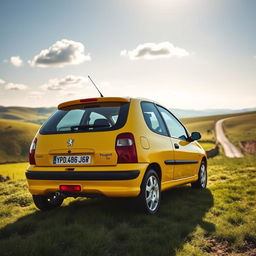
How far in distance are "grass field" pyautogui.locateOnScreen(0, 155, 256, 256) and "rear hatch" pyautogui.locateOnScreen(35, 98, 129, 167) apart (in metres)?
0.90

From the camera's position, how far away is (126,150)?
462cm

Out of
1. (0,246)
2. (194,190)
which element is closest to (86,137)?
(0,246)

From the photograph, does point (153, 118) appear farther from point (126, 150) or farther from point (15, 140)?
point (15, 140)

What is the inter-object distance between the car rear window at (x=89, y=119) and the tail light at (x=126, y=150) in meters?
0.23

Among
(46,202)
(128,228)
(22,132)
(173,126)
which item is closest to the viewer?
(128,228)

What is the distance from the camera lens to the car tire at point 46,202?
5.37 m

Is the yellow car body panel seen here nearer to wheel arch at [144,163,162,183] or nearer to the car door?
wheel arch at [144,163,162,183]

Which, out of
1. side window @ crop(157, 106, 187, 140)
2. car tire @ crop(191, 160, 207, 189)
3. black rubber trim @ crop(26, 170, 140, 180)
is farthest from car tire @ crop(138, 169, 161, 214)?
car tire @ crop(191, 160, 207, 189)

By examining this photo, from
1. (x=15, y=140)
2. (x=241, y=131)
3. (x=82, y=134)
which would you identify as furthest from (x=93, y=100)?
(x=15, y=140)

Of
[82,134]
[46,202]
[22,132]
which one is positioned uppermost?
[82,134]

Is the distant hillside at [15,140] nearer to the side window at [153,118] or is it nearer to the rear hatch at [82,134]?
the rear hatch at [82,134]

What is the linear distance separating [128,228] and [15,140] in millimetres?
94071

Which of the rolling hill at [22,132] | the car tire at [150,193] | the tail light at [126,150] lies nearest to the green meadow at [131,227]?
the car tire at [150,193]

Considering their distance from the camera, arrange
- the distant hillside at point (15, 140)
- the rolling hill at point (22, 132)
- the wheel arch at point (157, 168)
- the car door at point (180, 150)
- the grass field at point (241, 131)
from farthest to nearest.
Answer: the distant hillside at point (15, 140), the rolling hill at point (22, 132), the grass field at point (241, 131), the car door at point (180, 150), the wheel arch at point (157, 168)
